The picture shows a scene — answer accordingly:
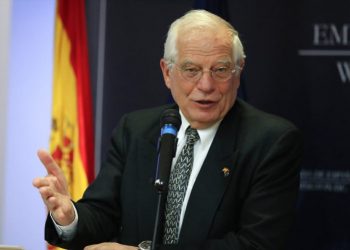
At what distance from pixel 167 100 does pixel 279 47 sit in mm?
912

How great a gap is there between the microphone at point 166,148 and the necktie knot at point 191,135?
1.76ft

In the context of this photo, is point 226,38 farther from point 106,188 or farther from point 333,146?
point 333,146

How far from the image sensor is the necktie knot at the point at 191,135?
8.62 feet

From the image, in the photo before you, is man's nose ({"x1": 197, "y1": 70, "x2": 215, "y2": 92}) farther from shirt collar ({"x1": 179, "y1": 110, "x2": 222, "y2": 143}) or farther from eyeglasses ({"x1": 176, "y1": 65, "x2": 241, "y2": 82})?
shirt collar ({"x1": 179, "y1": 110, "x2": 222, "y2": 143})

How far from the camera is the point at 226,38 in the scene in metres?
2.55

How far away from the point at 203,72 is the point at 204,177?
0.44 meters

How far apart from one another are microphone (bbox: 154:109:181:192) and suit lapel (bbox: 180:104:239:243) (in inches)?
20.1

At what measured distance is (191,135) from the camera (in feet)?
8.67

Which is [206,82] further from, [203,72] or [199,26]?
[199,26]

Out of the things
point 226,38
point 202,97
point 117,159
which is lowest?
point 117,159

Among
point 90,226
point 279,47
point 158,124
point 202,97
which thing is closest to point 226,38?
point 202,97

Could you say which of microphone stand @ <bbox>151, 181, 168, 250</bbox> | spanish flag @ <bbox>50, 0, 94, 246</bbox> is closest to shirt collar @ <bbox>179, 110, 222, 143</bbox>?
microphone stand @ <bbox>151, 181, 168, 250</bbox>

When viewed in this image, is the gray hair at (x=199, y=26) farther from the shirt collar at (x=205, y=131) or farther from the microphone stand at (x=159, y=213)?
the microphone stand at (x=159, y=213)

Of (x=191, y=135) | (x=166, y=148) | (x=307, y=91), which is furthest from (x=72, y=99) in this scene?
(x=166, y=148)
